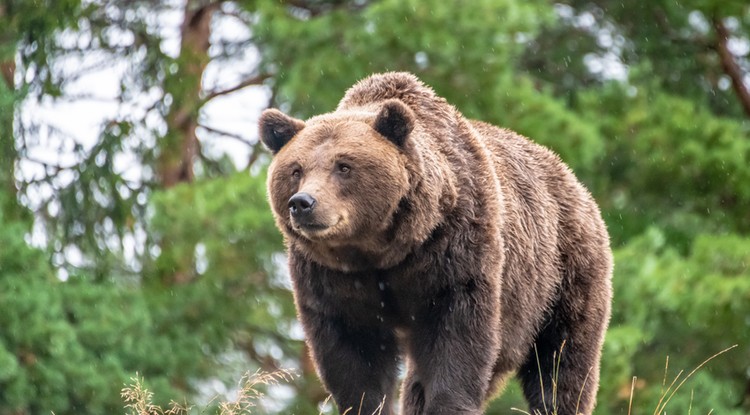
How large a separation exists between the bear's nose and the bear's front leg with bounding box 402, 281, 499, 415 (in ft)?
2.47

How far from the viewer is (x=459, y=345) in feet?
17.4

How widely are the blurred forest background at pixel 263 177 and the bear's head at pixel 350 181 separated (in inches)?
281

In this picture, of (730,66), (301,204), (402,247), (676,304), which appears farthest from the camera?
(730,66)

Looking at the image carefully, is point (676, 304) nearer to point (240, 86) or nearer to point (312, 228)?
point (240, 86)

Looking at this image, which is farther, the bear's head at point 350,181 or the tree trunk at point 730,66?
the tree trunk at point 730,66

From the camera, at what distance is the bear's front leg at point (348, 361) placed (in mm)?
5477

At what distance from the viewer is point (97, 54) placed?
16.3 meters

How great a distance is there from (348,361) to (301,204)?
875mm

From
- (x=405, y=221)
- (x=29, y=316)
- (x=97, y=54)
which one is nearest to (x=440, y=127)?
(x=405, y=221)

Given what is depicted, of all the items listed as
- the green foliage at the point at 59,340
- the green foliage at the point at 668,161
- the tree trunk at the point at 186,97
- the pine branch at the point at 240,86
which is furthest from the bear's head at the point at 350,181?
the pine branch at the point at 240,86

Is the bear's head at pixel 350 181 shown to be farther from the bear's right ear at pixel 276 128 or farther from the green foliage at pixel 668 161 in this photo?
the green foliage at pixel 668 161

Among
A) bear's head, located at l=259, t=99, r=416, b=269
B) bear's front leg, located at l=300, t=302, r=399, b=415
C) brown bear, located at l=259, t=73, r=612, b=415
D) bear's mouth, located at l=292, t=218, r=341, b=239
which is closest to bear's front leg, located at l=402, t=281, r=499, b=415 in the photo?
brown bear, located at l=259, t=73, r=612, b=415

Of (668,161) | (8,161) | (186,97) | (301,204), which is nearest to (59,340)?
(8,161)

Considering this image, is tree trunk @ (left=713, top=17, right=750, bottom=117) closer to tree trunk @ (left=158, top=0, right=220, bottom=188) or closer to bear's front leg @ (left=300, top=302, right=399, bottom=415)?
tree trunk @ (left=158, top=0, right=220, bottom=188)
